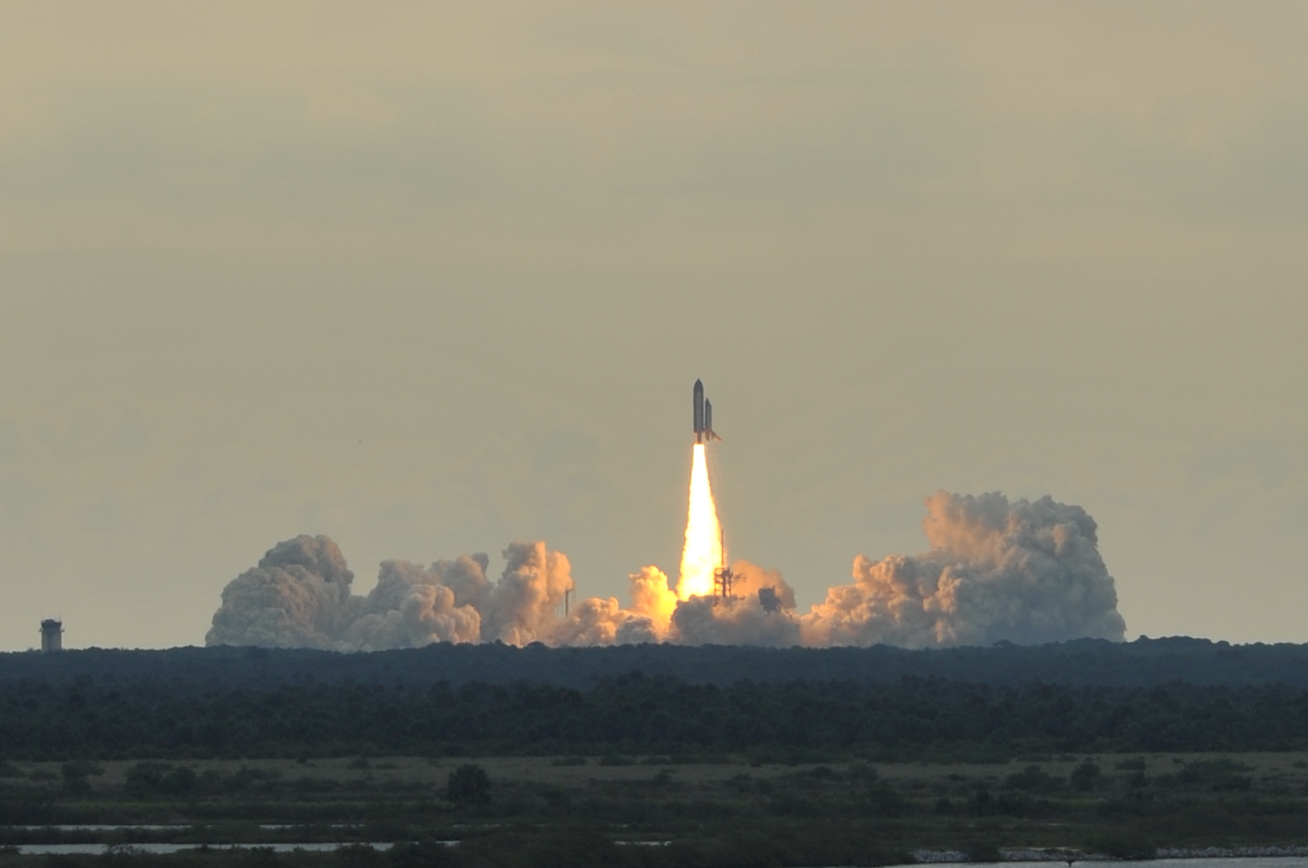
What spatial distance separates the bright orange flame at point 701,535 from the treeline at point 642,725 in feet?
83.8

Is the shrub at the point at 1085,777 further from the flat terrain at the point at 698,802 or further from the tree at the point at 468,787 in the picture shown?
the tree at the point at 468,787

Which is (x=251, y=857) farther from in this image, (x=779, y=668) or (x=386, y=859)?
(x=779, y=668)

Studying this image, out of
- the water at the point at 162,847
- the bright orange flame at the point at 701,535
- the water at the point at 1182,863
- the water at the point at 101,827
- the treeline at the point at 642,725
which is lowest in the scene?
the water at the point at 1182,863

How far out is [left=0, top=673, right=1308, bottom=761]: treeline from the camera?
138250 mm

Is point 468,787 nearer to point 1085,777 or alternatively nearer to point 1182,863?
point 1085,777

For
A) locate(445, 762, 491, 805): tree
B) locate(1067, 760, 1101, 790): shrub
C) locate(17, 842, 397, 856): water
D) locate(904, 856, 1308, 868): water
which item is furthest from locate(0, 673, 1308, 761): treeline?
locate(17, 842, 397, 856): water

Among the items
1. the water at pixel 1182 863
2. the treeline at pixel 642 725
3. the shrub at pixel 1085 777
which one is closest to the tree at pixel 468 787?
the water at pixel 1182 863

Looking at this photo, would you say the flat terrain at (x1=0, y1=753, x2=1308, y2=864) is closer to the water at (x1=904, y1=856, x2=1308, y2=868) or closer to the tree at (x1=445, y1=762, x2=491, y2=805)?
the tree at (x1=445, y1=762, x2=491, y2=805)

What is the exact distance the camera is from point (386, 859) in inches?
3846

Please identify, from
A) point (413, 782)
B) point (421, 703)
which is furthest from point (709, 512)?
point (413, 782)

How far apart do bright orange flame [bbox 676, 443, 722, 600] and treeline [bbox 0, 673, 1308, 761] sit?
25529 mm

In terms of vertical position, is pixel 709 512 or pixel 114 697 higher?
pixel 709 512

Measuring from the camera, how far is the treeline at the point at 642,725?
138250mm

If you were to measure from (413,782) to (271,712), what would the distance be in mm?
26979
